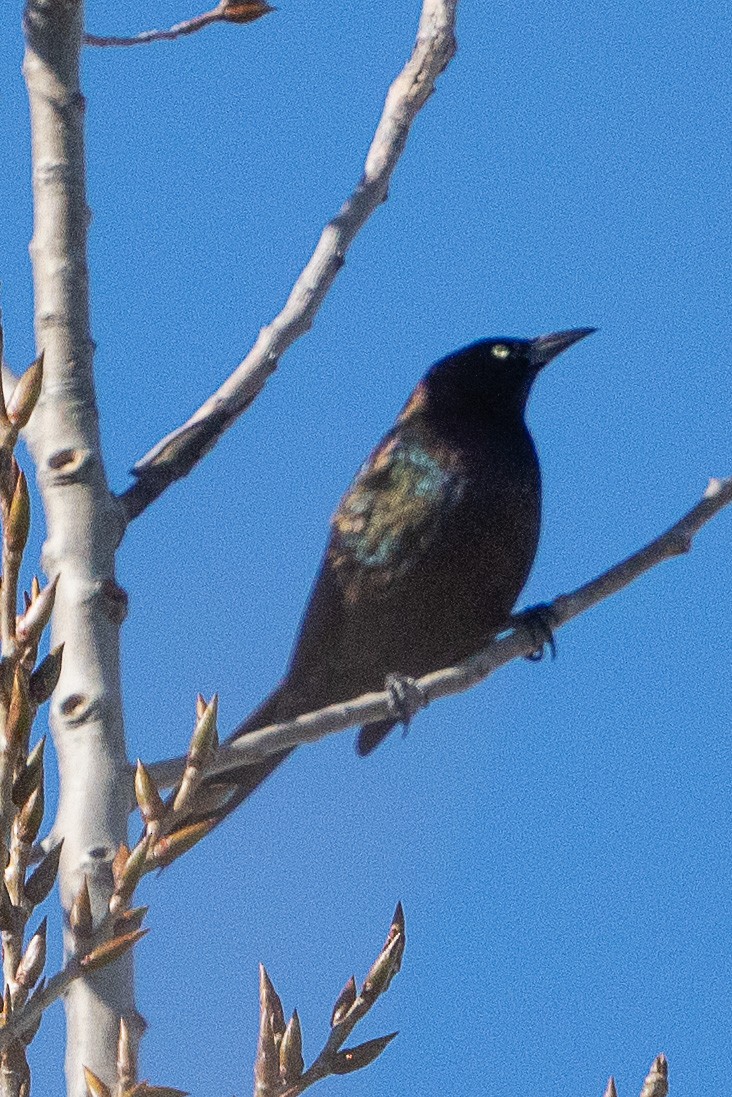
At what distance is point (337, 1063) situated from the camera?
1626 millimetres

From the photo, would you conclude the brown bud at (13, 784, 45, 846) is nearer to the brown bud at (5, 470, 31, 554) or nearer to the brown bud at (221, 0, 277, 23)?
the brown bud at (5, 470, 31, 554)

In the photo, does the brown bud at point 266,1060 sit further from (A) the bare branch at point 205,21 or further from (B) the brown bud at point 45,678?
(A) the bare branch at point 205,21

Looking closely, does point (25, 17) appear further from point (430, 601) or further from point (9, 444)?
point (430, 601)

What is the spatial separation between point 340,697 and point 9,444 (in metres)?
2.66

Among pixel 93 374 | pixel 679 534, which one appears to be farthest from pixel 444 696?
pixel 93 374

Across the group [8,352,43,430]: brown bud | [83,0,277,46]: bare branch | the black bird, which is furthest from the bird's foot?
[8,352,43,430]: brown bud

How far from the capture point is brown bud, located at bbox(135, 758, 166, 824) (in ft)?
5.28

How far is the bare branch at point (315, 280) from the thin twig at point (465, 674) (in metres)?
0.38

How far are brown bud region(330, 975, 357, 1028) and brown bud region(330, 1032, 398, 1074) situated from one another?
4cm

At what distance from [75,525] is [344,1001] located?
0.74 m

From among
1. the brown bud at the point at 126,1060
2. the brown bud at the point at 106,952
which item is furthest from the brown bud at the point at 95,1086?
the brown bud at the point at 106,952

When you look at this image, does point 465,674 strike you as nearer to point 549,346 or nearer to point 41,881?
point 41,881

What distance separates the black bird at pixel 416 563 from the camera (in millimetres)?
4039

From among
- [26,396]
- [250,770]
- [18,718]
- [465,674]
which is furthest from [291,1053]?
[250,770]
